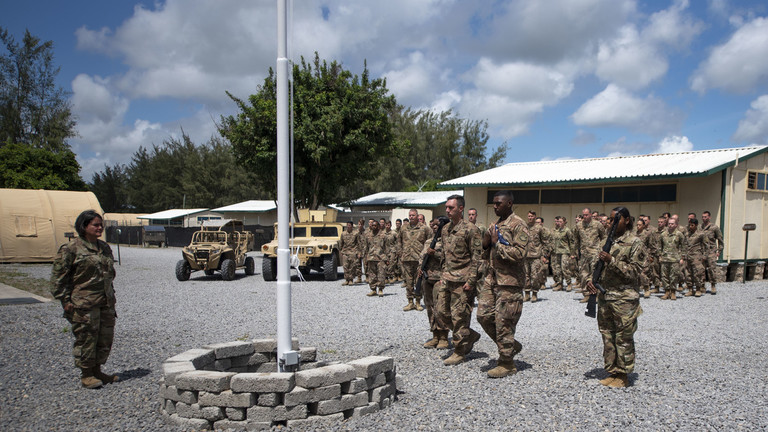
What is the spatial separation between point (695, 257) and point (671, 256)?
0.90 m

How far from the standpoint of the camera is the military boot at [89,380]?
191 inches

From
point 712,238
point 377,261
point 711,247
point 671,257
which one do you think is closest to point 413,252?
point 377,261

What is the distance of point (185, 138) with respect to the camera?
6291 cm

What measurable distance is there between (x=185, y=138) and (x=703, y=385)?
212ft

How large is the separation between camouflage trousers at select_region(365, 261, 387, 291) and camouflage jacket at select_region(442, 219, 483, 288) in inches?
224

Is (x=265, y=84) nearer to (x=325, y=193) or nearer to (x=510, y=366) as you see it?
(x=325, y=193)

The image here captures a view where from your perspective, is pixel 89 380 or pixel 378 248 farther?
pixel 378 248

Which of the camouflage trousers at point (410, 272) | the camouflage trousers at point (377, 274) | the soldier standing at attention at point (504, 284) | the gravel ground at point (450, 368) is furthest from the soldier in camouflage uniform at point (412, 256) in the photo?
the soldier standing at attention at point (504, 284)

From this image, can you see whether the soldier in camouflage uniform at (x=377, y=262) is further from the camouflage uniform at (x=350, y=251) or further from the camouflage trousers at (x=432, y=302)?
the camouflage trousers at (x=432, y=302)

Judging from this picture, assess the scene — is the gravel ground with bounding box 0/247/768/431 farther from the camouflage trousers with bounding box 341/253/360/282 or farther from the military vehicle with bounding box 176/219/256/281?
the military vehicle with bounding box 176/219/256/281

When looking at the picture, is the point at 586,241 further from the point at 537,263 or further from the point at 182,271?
the point at 182,271

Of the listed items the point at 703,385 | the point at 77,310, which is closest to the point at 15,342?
the point at 77,310

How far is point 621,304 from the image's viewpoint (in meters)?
4.74

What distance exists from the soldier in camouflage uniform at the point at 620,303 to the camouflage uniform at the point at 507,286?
668 millimetres
